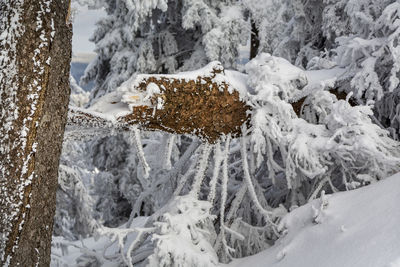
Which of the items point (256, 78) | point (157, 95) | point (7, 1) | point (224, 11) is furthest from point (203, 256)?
point (224, 11)

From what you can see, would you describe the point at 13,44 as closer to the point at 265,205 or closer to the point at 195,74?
the point at 195,74

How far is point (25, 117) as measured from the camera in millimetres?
2822

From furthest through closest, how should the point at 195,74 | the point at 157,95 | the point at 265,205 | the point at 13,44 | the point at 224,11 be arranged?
the point at 224,11
the point at 265,205
the point at 195,74
the point at 157,95
the point at 13,44

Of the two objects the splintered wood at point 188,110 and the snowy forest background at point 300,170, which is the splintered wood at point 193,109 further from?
the snowy forest background at point 300,170

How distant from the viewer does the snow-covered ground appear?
2428mm

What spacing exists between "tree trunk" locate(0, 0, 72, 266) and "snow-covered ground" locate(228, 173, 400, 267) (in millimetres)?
1864

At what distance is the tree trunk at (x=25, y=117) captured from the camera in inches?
111

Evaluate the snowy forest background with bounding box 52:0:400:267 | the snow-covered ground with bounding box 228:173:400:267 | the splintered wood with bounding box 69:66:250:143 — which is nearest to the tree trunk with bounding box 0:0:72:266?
the splintered wood with bounding box 69:66:250:143

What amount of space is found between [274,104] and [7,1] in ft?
7.74

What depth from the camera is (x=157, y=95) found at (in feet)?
11.8

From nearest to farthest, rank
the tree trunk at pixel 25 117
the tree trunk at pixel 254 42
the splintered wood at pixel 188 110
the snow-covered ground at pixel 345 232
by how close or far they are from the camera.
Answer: the snow-covered ground at pixel 345 232 → the tree trunk at pixel 25 117 → the splintered wood at pixel 188 110 → the tree trunk at pixel 254 42

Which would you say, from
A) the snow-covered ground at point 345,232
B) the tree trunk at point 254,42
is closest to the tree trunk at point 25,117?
the snow-covered ground at point 345,232

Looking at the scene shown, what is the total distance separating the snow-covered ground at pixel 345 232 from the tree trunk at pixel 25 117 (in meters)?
1.86

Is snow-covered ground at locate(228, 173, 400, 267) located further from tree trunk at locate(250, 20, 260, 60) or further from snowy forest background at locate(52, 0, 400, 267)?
tree trunk at locate(250, 20, 260, 60)
